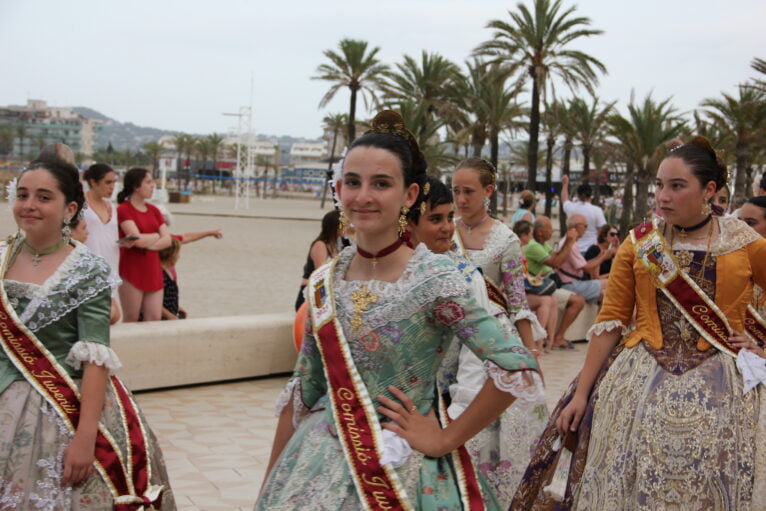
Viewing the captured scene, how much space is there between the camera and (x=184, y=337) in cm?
727

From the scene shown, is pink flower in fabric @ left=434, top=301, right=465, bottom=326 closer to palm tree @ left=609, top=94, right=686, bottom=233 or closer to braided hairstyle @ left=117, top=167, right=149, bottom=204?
braided hairstyle @ left=117, top=167, right=149, bottom=204


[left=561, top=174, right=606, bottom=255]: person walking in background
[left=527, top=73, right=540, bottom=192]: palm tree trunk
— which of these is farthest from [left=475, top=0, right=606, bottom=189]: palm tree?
[left=561, top=174, right=606, bottom=255]: person walking in background

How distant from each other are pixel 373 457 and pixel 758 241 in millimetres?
2186

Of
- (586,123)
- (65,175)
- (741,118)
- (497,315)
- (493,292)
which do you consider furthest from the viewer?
(586,123)

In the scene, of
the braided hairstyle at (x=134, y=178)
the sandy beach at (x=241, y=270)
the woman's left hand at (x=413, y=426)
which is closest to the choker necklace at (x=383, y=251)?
the woman's left hand at (x=413, y=426)

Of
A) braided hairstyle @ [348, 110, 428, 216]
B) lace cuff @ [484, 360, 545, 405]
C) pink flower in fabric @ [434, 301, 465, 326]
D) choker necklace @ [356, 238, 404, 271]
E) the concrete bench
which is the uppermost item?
braided hairstyle @ [348, 110, 428, 216]

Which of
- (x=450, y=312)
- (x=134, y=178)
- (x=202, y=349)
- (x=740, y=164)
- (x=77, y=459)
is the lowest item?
(x=202, y=349)

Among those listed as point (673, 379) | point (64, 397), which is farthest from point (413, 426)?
point (673, 379)

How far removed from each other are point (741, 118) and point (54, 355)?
29.2 metres

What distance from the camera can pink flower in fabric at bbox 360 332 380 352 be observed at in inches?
92.3

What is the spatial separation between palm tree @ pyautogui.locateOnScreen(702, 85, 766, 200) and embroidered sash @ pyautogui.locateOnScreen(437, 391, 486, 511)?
92.1 feet

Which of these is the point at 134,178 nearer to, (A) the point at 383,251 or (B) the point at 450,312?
(A) the point at 383,251

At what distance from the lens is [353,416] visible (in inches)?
92.0

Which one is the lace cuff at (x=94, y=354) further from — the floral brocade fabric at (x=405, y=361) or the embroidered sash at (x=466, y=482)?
the embroidered sash at (x=466, y=482)
